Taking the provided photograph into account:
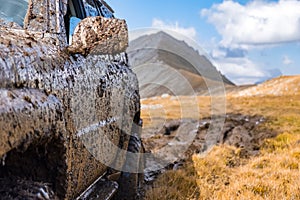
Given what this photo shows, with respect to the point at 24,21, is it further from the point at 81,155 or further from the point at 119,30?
the point at 81,155

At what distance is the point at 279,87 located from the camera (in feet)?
83.7

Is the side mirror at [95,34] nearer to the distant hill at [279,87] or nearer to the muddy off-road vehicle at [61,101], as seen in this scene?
the muddy off-road vehicle at [61,101]

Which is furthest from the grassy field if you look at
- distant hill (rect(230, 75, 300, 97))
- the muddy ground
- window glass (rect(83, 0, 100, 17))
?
distant hill (rect(230, 75, 300, 97))

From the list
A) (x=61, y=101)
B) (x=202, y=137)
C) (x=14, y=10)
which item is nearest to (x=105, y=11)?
(x=14, y=10)

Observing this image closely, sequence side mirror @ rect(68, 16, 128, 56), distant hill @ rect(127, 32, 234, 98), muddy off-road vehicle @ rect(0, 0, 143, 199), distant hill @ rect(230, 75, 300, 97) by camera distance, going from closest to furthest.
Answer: muddy off-road vehicle @ rect(0, 0, 143, 199) → side mirror @ rect(68, 16, 128, 56) → distant hill @ rect(127, 32, 234, 98) → distant hill @ rect(230, 75, 300, 97)

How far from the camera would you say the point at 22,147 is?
1469 mm

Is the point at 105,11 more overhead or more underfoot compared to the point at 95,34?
more overhead

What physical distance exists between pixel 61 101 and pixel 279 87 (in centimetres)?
2537

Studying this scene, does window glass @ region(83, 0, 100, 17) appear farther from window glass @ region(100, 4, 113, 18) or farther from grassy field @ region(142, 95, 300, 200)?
grassy field @ region(142, 95, 300, 200)

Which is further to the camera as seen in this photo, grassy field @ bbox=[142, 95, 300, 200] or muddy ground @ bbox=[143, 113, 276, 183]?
muddy ground @ bbox=[143, 113, 276, 183]

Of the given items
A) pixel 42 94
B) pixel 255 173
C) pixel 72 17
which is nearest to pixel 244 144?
pixel 255 173

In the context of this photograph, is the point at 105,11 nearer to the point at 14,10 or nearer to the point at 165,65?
the point at 14,10

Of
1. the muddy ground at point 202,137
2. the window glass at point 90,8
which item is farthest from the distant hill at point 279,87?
the window glass at point 90,8

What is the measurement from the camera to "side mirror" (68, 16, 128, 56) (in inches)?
86.7
